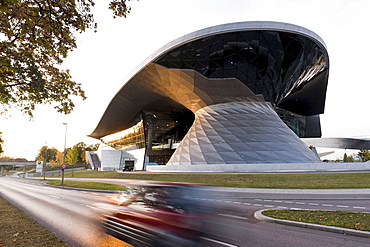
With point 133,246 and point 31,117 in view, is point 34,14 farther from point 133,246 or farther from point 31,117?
point 133,246

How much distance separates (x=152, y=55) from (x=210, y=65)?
23.6ft

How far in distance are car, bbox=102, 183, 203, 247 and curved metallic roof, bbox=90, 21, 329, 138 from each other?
70.1 ft

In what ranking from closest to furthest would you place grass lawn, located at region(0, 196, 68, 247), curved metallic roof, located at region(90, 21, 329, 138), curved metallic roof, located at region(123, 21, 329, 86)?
grass lawn, located at region(0, 196, 68, 247)
curved metallic roof, located at region(123, 21, 329, 86)
curved metallic roof, located at region(90, 21, 329, 138)

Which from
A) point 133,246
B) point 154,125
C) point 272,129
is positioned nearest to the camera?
point 133,246

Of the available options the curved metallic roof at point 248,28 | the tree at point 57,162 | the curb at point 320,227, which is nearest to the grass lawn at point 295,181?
the curb at point 320,227

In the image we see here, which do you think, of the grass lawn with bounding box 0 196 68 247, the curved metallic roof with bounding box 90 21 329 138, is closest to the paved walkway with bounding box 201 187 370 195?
the grass lawn with bounding box 0 196 68 247

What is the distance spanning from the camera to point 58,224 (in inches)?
266

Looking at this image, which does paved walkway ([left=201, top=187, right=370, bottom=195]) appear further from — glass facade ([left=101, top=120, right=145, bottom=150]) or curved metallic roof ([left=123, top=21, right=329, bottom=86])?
glass facade ([left=101, top=120, right=145, bottom=150])

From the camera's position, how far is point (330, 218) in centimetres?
651

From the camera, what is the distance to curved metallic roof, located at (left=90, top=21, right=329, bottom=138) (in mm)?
23545

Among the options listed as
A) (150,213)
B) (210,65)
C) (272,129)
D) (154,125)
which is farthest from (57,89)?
(154,125)

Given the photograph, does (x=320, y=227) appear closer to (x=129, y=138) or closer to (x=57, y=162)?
(x=129, y=138)

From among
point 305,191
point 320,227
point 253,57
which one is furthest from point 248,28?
point 320,227

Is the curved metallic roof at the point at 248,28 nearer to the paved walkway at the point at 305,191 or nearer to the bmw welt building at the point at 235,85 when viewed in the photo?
the bmw welt building at the point at 235,85
